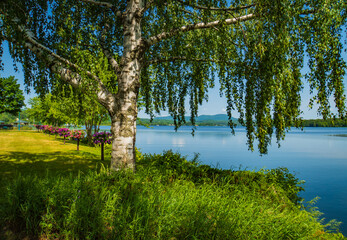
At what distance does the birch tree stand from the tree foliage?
1810 inches

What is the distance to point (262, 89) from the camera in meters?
4.57

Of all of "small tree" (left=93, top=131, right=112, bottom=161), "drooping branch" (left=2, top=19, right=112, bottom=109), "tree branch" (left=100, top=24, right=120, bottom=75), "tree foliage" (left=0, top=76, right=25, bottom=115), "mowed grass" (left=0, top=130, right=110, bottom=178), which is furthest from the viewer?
"tree foliage" (left=0, top=76, right=25, bottom=115)

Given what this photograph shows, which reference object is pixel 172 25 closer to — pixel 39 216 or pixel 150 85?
pixel 150 85

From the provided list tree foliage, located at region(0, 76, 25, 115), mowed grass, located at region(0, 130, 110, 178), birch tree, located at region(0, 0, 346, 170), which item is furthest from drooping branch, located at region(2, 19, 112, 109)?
tree foliage, located at region(0, 76, 25, 115)

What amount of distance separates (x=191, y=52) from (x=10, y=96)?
50.4m

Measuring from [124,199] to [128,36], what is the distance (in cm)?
430

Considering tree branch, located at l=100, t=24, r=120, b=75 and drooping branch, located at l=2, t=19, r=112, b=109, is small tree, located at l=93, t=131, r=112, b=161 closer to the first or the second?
tree branch, located at l=100, t=24, r=120, b=75

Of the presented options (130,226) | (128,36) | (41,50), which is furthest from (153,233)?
(41,50)

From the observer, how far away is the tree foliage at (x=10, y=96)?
4182 centimetres

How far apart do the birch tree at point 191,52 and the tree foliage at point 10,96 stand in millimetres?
45984

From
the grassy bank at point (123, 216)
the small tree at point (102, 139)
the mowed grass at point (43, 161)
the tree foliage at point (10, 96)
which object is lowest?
the mowed grass at point (43, 161)

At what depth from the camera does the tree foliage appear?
137ft

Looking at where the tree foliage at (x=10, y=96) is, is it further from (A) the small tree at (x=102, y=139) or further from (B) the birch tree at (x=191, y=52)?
(B) the birch tree at (x=191, y=52)

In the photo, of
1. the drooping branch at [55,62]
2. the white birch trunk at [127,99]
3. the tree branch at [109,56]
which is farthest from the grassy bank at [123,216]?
the tree branch at [109,56]
